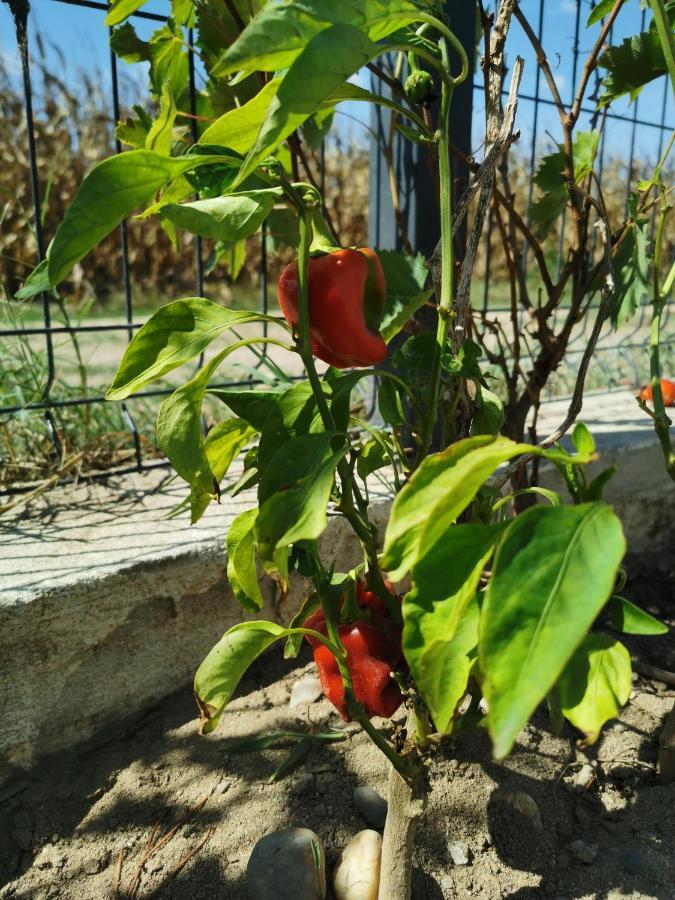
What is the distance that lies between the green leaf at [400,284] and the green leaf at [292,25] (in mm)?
365

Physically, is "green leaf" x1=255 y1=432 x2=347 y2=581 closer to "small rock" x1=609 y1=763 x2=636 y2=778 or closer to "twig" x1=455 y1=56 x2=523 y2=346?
"twig" x1=455 y1=56 x2=523 y2=346

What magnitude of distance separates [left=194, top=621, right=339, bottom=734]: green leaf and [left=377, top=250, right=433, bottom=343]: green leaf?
1.29ft

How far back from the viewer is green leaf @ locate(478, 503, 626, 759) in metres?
0.50

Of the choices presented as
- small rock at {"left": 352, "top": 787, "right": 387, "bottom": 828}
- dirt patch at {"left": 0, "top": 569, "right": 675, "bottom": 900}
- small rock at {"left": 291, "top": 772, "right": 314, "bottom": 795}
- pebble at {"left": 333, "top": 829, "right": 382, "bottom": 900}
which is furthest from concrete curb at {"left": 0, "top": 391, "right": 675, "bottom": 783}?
pebble at {"left": 333, "top": 829, "right": 382, "bottom": 900}

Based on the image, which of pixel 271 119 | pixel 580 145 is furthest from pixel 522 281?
pixel 271 119

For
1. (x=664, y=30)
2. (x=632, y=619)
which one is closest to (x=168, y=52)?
(x=664, y=30)

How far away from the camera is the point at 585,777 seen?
57.6 inches

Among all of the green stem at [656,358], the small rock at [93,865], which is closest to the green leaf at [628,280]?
the green stem at [656,358]

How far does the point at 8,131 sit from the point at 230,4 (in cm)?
902

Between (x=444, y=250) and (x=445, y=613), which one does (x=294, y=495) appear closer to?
(x=445, y=613)

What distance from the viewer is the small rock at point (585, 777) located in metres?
1.45

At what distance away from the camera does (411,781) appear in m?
1.04

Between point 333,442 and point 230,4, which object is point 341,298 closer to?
point 333,442

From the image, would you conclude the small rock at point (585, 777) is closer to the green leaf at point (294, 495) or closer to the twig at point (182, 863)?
the twig at point (182, 863)
